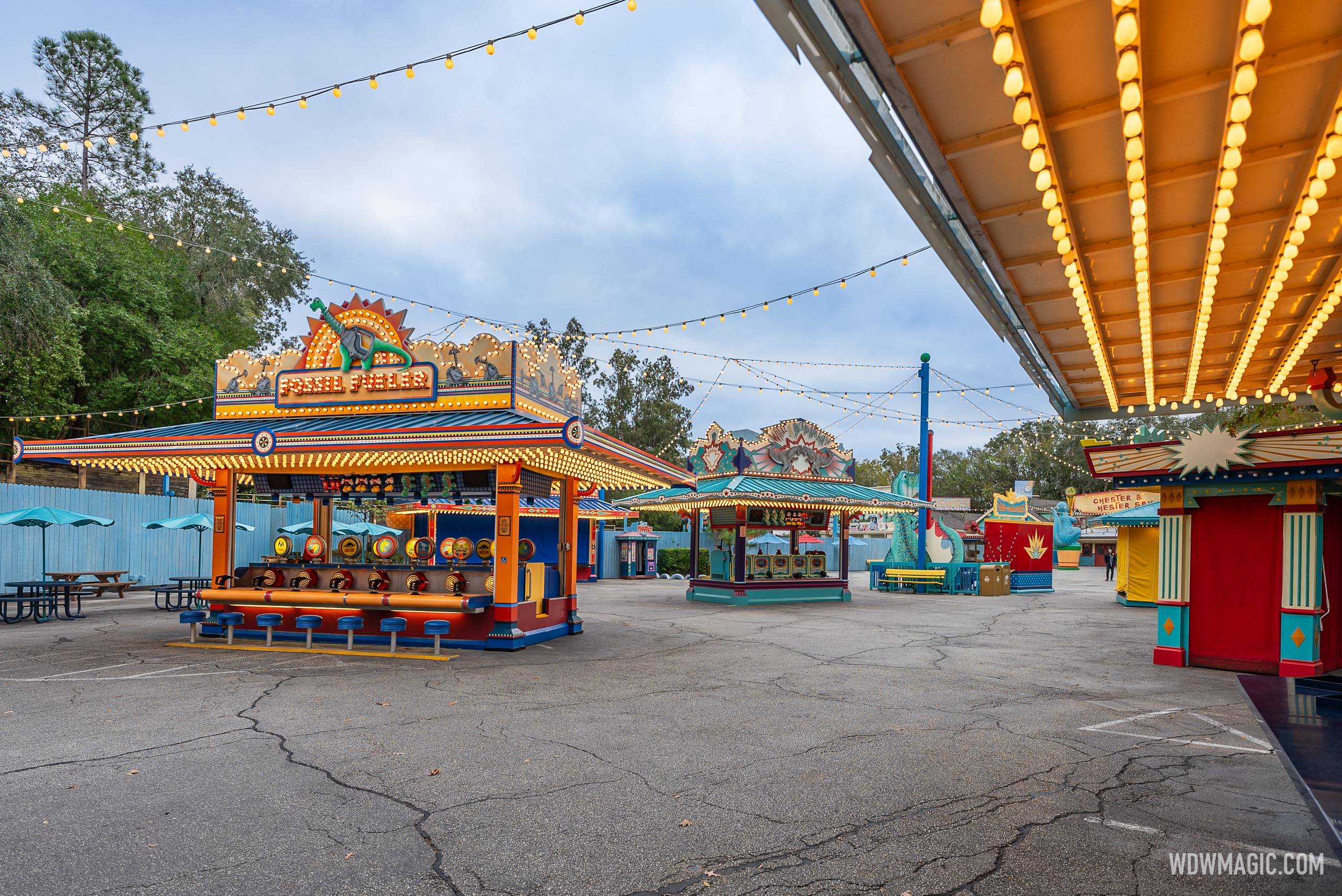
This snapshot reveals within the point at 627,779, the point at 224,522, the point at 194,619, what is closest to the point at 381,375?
the point at 224,522

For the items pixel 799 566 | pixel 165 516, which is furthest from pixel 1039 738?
pixel 165 516

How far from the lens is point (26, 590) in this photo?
1877 centimetres

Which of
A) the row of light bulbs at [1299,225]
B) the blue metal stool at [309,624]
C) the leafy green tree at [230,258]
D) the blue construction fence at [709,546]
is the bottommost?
the blue construction fence at [709,546]

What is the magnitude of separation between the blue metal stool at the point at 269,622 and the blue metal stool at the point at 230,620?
0.32m

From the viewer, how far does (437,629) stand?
1141 cm

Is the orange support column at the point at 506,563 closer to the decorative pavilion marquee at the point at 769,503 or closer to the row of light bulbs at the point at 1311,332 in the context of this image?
the row of light bulbs at the point at 1311,332

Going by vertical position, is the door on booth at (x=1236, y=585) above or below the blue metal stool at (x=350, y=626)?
above

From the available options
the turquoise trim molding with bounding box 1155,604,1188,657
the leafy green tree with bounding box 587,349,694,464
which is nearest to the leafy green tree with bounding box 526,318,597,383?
the leafy green tree with bounding box 587,349,694,464

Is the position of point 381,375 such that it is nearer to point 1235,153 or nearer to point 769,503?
point 1235,153

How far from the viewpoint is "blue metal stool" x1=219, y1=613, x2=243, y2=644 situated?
12.3 metres

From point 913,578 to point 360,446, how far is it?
2167 centimetres

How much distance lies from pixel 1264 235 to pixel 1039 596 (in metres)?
23.4

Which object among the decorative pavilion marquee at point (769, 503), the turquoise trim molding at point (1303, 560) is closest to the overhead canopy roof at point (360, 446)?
the decorative pavilion marquee at point (769, 503)

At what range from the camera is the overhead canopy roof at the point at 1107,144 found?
13.3 ft
